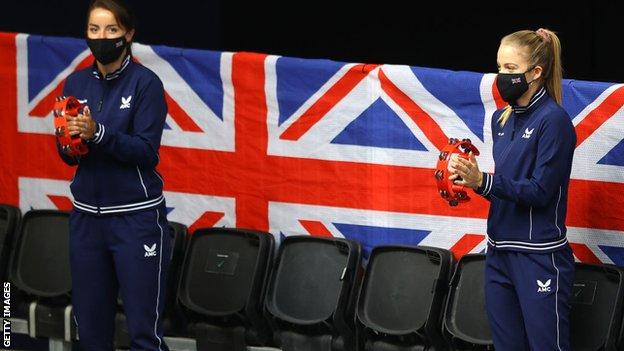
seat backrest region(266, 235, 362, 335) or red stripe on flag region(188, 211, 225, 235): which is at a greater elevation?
red stripe on flag region(188, 211, 225, 235)

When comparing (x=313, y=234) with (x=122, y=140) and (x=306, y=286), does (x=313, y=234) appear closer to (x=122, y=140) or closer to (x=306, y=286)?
(x=306, y=286)

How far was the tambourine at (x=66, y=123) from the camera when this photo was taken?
552 centimetres

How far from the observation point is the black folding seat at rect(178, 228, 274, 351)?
648 centimetres

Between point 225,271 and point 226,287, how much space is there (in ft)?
0.28

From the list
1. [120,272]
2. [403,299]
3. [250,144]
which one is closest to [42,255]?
[250,144]

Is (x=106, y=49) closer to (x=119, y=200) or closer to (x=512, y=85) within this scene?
(x=119, y=200)

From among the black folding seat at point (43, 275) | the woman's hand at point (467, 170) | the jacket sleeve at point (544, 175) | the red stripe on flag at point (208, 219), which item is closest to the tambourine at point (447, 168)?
the woman's hand at point (467, 170)

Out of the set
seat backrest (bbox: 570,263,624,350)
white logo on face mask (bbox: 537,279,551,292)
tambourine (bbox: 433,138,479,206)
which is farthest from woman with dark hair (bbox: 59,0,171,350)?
seat backrest (bbox: 570,263,624,350)

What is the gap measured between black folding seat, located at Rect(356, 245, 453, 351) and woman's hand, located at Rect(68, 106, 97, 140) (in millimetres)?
1510

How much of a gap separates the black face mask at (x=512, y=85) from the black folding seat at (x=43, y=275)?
259 centimetres

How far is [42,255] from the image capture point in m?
6.96

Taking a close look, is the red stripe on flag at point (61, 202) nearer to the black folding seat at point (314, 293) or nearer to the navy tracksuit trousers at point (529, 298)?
the black folding seat at point (314, 293)

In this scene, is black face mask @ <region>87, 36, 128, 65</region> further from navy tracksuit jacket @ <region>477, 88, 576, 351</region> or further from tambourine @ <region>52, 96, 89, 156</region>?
navy tracksuit jacket @ <region>477, 88, 576, 351</region>

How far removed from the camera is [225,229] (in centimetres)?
671
